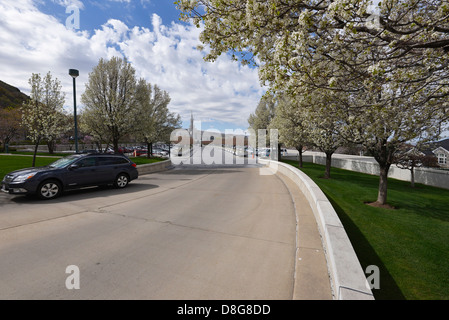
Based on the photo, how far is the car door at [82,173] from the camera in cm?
836

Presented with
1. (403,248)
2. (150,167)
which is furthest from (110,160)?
(403,248)

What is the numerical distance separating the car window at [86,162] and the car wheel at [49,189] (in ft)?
3.59

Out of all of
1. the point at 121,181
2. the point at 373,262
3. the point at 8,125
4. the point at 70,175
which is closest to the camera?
the point at 373,262

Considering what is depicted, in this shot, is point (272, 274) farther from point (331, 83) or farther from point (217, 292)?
point (331, 83)

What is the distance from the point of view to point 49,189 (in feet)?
25.4

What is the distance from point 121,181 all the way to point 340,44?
9.81 metres

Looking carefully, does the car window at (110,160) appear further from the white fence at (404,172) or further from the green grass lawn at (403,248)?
the white fence at (404,172)

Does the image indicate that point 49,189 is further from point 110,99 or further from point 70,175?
point 110,99

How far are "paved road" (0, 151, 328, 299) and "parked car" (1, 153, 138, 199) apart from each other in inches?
21.4

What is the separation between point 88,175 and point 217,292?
8.20 m

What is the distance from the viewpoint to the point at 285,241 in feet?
15.1
